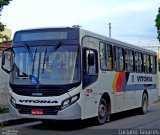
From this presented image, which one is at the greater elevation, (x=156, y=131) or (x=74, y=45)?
(x=74, y=45)

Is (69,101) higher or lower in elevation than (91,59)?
lower

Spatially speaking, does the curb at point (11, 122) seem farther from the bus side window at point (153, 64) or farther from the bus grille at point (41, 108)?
the bus side window at point (153, 64)

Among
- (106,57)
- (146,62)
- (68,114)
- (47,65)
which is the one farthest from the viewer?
(146,62)

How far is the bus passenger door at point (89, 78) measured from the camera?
13320mm

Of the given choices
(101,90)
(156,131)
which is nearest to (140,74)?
(101,90)

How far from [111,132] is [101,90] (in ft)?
7.45

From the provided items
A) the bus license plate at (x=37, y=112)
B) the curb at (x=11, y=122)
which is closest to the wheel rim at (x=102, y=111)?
the bus license plate at (x=37, y=112)

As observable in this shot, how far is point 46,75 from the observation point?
1302 centimetres

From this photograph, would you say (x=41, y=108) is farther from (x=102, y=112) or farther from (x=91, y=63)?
(x=102, y=112)

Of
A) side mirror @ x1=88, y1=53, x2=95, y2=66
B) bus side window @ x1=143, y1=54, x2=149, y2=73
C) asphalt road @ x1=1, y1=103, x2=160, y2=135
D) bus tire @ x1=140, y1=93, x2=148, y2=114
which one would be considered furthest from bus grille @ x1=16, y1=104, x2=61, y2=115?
bus side window @ x1=143, y1=54, x2=149, y2=73

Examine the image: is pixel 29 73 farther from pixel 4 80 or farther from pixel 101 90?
pixel 4 80

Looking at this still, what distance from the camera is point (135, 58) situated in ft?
62.0

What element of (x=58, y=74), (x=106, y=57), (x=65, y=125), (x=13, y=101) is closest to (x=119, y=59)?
(x=106, y=57)

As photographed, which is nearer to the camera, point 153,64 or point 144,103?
point 144,103
